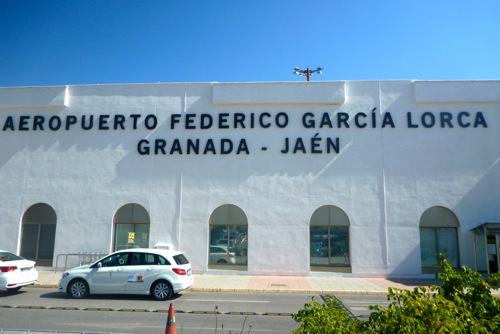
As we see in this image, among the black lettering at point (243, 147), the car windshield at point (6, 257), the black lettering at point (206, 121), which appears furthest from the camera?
the black lettering at point (206, 121)

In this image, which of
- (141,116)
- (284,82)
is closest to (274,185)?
(284,82)

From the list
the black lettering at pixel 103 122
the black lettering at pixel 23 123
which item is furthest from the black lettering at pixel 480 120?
the black lettering at pixel 23 123

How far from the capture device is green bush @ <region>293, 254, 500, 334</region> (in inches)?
133

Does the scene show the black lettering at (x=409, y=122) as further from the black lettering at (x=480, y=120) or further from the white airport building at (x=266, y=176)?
the black lettering at (x=480, y=120)

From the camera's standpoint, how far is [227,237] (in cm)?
2014

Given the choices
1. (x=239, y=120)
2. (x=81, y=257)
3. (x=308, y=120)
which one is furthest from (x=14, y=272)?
(x=308, y=120)

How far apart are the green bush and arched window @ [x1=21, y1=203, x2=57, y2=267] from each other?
20.1 m

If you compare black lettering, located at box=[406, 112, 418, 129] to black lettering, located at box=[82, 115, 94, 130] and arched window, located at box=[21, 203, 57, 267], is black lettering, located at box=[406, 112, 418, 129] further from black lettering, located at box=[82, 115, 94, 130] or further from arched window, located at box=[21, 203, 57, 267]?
arched window, located at box=[21, 203, 57, 267]

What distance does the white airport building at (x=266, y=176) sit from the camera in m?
19.5

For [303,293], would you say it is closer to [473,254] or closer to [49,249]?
[473,254]

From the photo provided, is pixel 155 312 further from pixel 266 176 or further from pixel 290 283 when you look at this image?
pixel 266 176

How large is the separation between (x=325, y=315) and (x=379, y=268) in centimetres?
1654

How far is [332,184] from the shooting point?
19.9 meters

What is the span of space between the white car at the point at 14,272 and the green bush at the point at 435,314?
39.6ft
